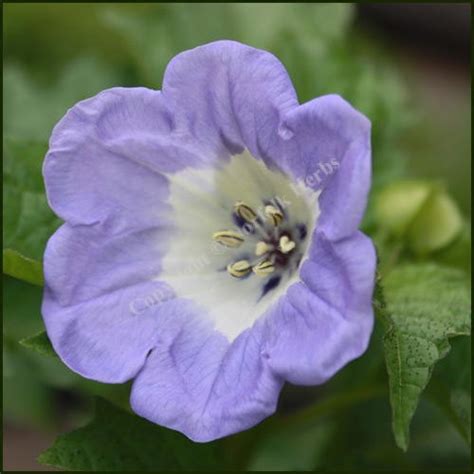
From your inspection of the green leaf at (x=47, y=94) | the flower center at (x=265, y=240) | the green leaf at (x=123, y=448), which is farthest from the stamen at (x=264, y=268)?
the green leaf at (x=47, y=94)

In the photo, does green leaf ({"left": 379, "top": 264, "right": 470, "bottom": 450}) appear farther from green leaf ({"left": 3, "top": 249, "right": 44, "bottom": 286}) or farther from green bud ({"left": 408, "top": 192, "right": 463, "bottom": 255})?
green leaf ({"left": 3, "top": 249, "right": 44, "bottom": 286})

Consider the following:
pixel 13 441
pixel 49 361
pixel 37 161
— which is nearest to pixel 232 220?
pixel 37 161

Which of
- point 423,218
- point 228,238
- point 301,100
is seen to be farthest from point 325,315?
point 301,100

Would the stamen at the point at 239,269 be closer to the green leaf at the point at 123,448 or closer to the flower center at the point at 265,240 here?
the flower center at the point at 265,240

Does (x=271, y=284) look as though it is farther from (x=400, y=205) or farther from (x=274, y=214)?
(x=400, y=205)

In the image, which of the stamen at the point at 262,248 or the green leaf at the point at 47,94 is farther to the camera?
the green leaf at the point at 47,94

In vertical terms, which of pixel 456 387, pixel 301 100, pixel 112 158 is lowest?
pixel 456 387

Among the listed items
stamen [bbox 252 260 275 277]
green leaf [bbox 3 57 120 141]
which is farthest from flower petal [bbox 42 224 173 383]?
green leaf [bbox 3 57 120 141]

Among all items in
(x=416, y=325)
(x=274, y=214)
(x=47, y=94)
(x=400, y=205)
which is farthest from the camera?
(x=47, y=94)
